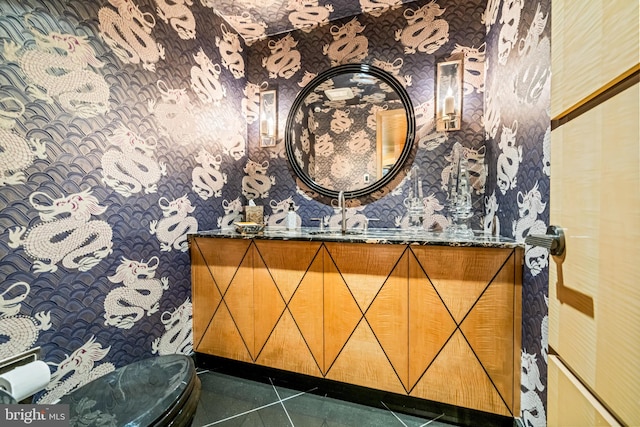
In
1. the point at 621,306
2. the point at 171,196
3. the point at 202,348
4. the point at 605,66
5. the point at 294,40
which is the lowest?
the point at 202,348

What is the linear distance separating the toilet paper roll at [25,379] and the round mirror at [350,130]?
188cm

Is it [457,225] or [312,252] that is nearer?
[312,252]

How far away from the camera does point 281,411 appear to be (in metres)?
1.53

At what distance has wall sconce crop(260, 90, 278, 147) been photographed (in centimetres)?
249

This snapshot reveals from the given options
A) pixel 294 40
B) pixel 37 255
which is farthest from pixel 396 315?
pixel 294 40

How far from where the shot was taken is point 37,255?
1195 mm

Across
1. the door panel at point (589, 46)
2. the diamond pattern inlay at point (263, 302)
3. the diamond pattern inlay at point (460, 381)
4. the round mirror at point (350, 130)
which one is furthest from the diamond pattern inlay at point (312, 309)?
the door panel at point (589, 46)

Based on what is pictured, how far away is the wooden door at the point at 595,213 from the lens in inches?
15.2

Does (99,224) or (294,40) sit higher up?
(294,40)

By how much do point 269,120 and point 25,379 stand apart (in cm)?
221

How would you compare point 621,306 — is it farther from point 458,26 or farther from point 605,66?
point 458,26

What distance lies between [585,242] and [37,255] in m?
1.90

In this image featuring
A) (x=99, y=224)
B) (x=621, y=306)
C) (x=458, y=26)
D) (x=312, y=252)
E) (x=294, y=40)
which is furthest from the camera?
(x=294, y=40)

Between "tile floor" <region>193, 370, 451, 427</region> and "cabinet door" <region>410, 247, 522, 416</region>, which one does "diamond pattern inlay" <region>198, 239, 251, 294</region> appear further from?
"cabinet door" <region>410, 247, 522, 416</region>
